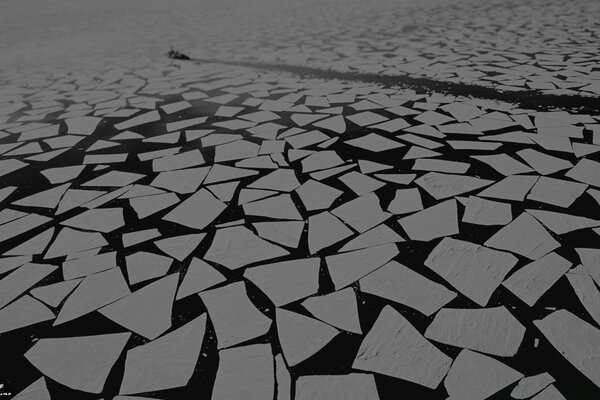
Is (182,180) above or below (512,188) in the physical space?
below

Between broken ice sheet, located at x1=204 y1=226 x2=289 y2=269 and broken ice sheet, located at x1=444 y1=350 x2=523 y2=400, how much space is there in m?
0.71

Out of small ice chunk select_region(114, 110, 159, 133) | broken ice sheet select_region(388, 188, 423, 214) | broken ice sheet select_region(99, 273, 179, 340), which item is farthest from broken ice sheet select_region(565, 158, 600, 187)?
small ice chunk select_region(114, 110, 159, 133)

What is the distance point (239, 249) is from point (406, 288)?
63 centimetres

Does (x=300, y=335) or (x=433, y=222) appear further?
(x=433, y=222)

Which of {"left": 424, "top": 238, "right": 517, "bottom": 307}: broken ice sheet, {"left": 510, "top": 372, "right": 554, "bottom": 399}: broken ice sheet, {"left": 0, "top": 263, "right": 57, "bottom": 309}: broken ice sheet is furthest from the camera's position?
{"left": 0, "top": 263, "right": 57, "bottom": 309}: broken ice sheet

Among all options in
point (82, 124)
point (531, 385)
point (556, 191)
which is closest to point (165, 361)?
point (531, 385)

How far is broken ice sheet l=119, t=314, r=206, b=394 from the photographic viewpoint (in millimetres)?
1101

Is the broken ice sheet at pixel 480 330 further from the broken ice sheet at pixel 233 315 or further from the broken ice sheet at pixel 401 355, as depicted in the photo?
the broken ice sheet at pixel 233 315

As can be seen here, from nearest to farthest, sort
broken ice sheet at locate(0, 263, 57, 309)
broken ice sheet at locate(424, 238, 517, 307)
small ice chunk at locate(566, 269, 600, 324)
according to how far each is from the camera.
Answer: small ice chunk at locate(566, 269, 600, 324) < broken ice sheet at locate(424, 238, 517, 307) < broken ice sheet at locate(0, 263, 57, 309)

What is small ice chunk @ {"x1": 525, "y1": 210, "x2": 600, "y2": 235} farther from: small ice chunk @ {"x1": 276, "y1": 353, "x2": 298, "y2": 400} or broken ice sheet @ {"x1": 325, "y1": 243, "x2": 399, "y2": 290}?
small ice chunk @ {"x1": 276, "y1": 353, "x2": 298, "y2": 400}

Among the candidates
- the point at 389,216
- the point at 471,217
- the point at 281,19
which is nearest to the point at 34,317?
the point at 389,216

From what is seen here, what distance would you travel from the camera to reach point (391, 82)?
3.64 m

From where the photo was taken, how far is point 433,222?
5.53ft

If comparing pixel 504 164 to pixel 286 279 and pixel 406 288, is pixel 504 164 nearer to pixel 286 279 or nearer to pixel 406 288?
pixel 406 288
